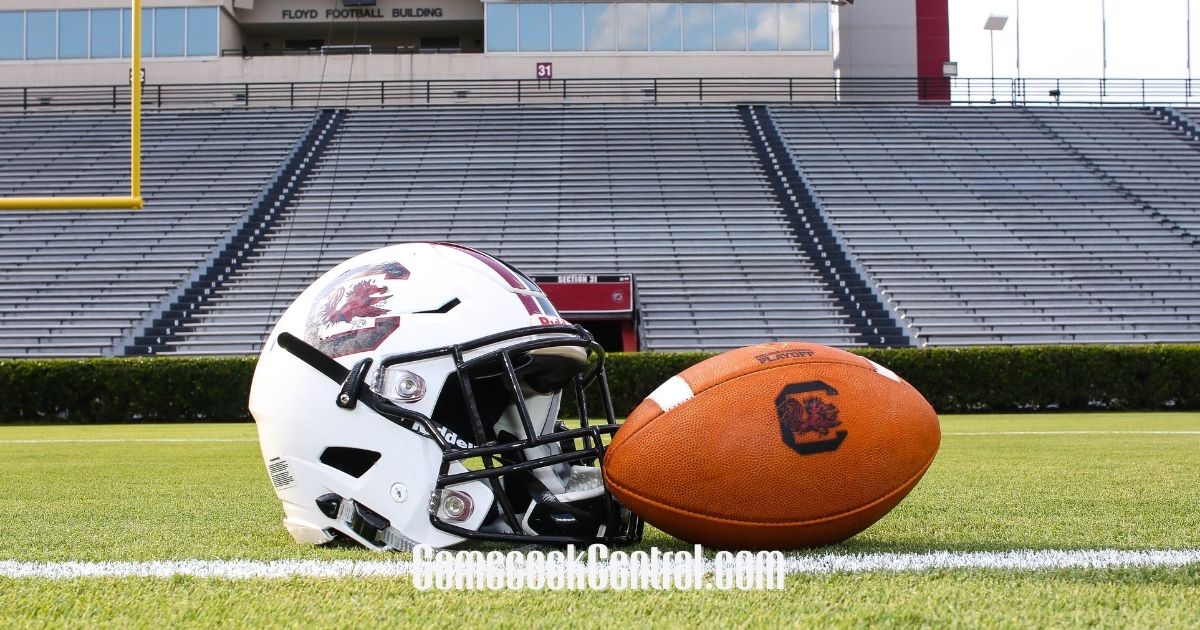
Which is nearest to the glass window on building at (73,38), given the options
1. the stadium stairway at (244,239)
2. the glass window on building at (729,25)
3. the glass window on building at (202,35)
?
the glass window on building at (202,35)

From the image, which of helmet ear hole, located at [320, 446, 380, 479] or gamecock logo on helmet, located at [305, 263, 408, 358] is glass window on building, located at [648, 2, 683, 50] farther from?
helmet ear hole, located at [320, 446, 380, 479]

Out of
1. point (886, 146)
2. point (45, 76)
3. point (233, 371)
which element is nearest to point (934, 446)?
point (233, 371)

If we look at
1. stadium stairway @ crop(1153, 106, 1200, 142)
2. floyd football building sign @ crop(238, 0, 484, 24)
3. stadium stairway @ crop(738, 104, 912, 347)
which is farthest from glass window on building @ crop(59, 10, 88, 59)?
stadium stairway @ crop(1153, 106, 1200, 142)

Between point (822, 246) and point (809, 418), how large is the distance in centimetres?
1419

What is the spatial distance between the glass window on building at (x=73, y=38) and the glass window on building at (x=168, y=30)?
163 centimetres

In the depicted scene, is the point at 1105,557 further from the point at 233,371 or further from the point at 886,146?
the point at 886,146

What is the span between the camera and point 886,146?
19703 mm

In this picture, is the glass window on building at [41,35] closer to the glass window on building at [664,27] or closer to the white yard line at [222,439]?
the glass window on building at [664,27]

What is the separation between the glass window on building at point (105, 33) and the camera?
2200 centimetres

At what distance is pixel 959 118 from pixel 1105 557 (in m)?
19.9

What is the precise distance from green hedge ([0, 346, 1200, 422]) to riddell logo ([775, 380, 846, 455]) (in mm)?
9475

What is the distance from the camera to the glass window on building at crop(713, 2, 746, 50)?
2180cm

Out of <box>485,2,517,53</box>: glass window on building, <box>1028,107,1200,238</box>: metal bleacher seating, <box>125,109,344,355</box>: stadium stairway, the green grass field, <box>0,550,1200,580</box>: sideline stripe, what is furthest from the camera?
<box>485,2,517,53</box>: glass window on building

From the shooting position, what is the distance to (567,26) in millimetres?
21750
